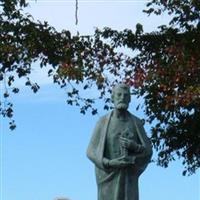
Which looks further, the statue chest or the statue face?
the statue face

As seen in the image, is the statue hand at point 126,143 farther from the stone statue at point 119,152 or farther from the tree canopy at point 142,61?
the tree canopy at point 142,61

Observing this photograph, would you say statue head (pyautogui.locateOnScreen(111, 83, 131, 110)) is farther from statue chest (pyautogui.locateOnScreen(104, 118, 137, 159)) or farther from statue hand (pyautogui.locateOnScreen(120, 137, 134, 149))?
statue hand (pyautogui.locateOnScreen(120, 137, 134, 149))

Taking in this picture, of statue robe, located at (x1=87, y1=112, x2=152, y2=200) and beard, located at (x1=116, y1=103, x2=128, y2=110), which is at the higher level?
beard, located at (x1=116, y1=103, x2=128, y2=110)

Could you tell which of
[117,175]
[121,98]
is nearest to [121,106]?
[121,98]

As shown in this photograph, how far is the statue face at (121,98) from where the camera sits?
827cm

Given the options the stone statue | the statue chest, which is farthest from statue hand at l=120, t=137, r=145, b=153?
the statue chest

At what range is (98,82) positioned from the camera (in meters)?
15.6

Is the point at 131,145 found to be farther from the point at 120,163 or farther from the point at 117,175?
the point at 117,175

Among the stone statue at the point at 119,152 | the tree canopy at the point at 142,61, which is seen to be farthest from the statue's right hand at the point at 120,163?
the tree canopy at the point at 142,61

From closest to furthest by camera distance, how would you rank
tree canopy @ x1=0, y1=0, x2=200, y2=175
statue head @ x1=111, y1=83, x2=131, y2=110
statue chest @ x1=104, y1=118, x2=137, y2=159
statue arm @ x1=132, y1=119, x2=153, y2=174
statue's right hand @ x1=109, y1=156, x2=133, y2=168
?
statue's right hand @ x1=109, y1=156, x2=133, y2=168 < statue arm @ x1=132, y1=119, x2=153, y2=174 < statue chest @ x1=104, y1=118, x2=137, y2=159 < statue head @ x1=111, y1=83, x2=131, y2=110 < tree canopy @ x1=0, y1=0, x2=200, y2=175

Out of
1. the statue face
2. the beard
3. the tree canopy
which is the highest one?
the tree canopy

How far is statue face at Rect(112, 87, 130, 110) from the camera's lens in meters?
8.27

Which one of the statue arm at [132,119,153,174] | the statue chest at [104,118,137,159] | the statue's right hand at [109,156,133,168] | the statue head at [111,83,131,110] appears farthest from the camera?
the statue head at [111,83,131,110]

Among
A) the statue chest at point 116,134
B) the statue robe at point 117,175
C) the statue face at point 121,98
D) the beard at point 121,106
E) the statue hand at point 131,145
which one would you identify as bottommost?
the statue robe at point 117,175
